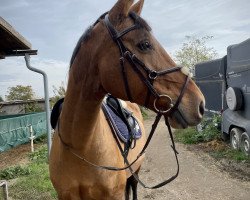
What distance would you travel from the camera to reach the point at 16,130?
10719 mm

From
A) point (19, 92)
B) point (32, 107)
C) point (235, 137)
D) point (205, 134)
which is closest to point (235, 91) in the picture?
point (235, 137)

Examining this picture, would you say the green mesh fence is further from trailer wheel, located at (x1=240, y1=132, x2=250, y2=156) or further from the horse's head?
the horse's head

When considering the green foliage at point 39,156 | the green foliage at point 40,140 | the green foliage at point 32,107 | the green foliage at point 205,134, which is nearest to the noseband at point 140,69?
the green foliage at point 39,156

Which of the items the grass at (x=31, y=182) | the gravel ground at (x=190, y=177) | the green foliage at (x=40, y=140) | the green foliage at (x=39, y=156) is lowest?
the green foliage at (x=40, y=140)

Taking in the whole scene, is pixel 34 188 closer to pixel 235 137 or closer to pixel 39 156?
pixel 39 156

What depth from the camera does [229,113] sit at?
8.89 m

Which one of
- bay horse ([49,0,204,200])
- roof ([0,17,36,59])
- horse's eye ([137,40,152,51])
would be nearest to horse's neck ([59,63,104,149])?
bay horse ([49,0,204,200])

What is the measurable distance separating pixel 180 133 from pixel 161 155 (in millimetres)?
2830

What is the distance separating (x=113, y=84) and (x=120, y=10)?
0.47 m

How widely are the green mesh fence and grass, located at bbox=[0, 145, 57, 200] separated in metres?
1.90

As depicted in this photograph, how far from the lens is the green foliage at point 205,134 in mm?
10056

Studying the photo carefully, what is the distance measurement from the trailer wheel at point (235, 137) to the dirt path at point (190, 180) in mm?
925

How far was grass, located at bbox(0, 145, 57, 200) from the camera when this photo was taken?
217 inches

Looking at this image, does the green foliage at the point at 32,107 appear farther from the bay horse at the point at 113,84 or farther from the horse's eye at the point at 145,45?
the horse's eye at the point at 145,45
